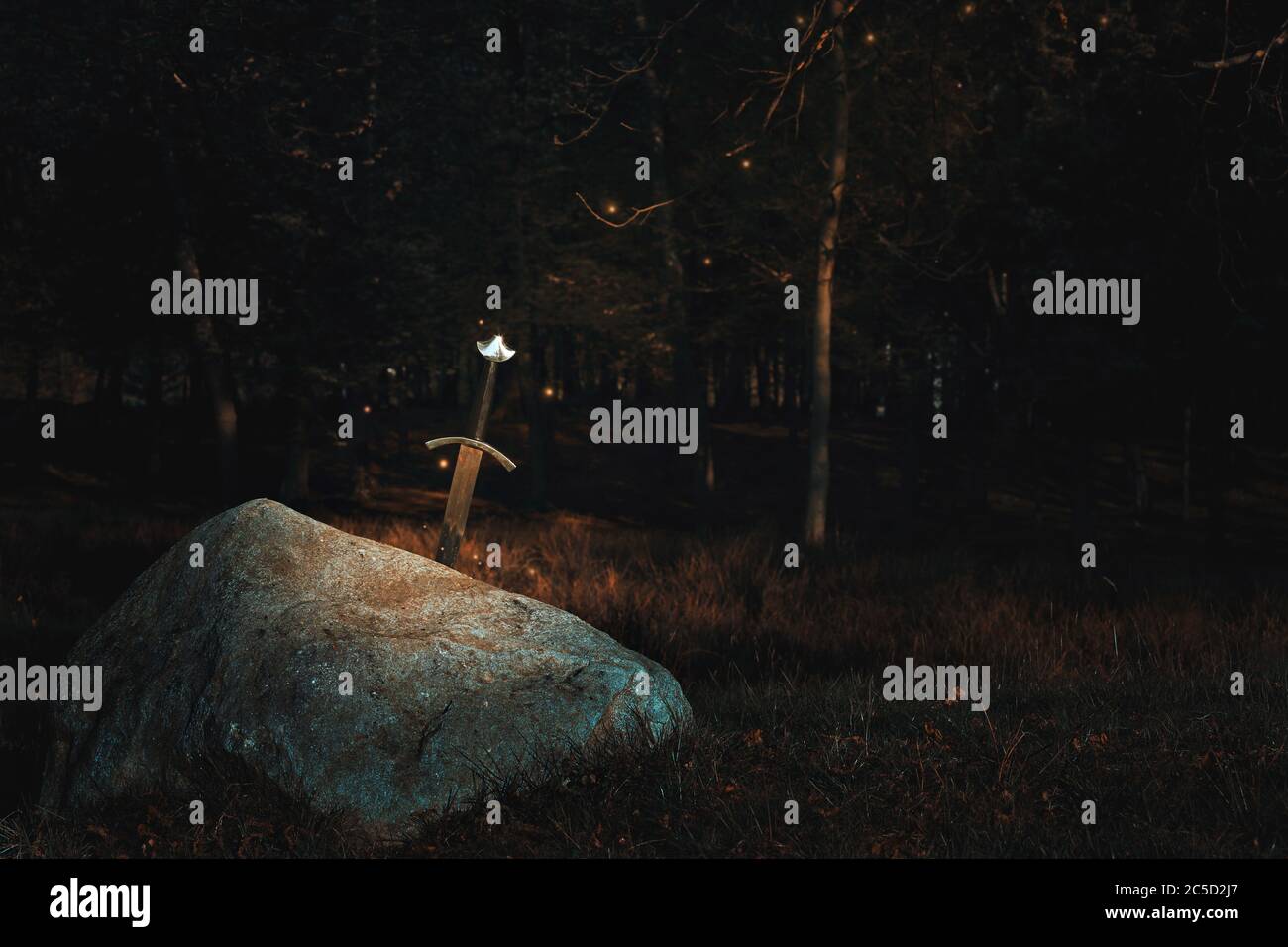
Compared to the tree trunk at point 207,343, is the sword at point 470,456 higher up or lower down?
lower down

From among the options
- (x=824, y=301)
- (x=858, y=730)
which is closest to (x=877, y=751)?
(x=858, y=730)

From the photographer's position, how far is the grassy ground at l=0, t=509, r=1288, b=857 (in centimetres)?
503

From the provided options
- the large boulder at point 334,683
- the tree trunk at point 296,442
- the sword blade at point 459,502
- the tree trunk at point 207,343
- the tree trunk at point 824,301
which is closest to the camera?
the large boulder at point 334,683

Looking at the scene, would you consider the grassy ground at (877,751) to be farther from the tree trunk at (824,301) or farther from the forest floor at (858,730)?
the tree trunk at (824,301)

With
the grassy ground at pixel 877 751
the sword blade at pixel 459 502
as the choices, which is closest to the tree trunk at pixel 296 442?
the grassy ground at pixel 877 751

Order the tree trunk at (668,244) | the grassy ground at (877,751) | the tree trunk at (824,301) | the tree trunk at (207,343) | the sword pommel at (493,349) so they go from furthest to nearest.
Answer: the tree trunk at (668,244) < the tree trunk at (207,343) < the tree trunk at (824,301) < the sword pommel at (493,349) < the grassy ground at (877,751)

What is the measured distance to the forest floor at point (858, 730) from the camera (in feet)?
16.6

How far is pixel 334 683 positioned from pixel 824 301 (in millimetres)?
14303

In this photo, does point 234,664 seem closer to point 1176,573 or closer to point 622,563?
point 622,563

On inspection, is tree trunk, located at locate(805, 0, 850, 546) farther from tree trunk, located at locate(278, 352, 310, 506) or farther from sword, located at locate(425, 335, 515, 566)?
sword, located at locate(425, 335, 515, 566)

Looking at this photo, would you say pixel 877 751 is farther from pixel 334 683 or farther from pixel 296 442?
pixel 296 442

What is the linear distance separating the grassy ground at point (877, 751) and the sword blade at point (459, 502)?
1765 mm

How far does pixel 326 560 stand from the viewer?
6645mm

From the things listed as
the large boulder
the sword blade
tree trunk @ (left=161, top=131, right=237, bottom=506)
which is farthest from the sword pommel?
tree trunk @ (left=161, top=131, right=237, bottom=506)
